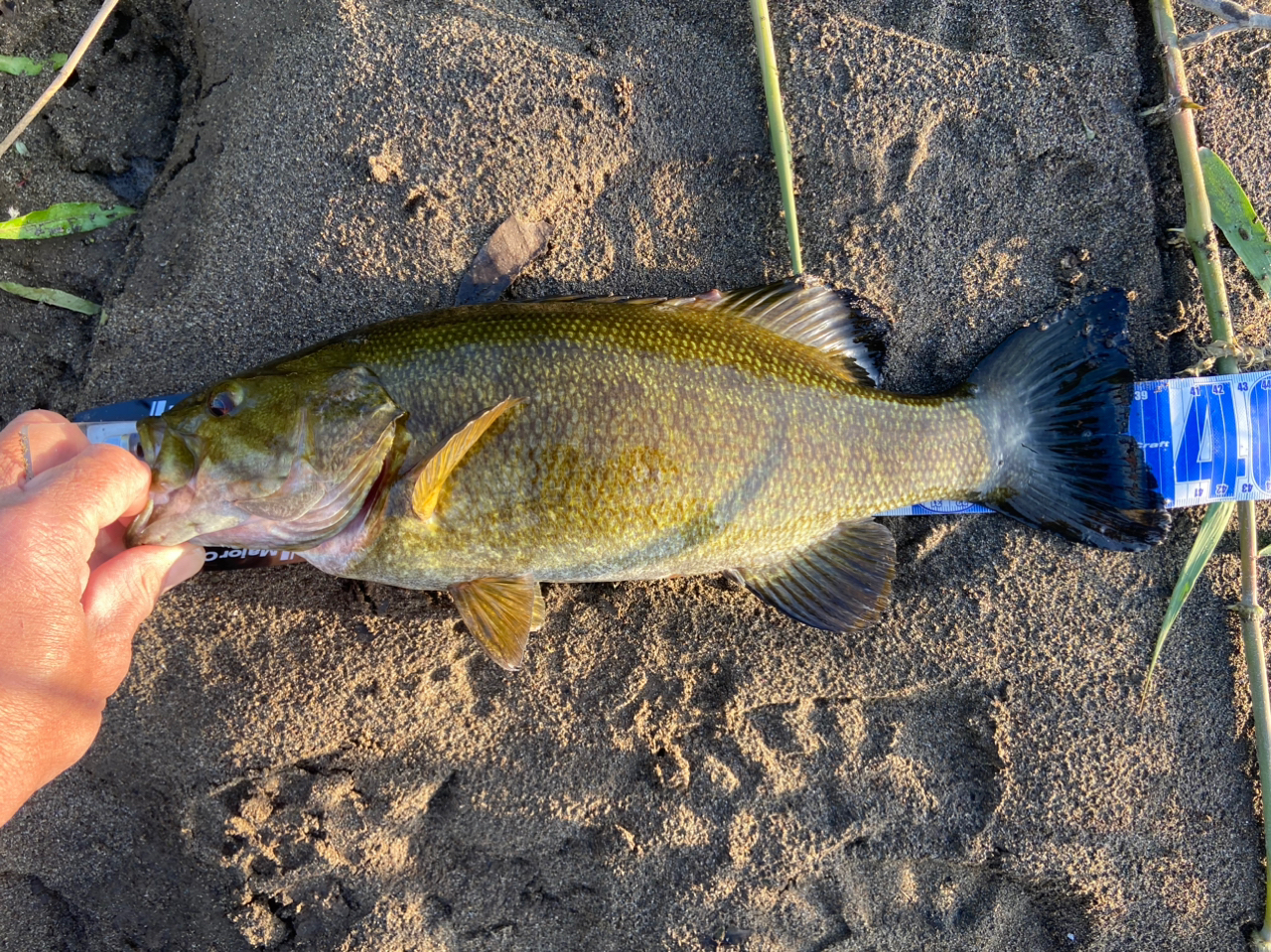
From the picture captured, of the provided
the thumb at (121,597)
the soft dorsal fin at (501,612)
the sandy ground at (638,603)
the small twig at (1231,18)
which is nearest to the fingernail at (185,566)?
the thumb at (121,597)

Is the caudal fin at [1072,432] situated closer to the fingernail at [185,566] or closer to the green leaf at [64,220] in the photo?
the fingernail at [185,566]

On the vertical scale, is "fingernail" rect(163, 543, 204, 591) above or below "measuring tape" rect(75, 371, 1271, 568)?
below

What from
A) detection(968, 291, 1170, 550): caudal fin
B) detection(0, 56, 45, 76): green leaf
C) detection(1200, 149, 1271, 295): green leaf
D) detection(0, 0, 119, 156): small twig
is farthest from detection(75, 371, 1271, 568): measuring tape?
detection(0, 56, 45, 76): green leaf

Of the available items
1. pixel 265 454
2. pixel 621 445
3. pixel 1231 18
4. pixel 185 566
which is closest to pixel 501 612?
pixel 621 445

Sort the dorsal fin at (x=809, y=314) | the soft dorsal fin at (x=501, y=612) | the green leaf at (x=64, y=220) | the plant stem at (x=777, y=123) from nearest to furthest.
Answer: the soft dorsal fin at (x=501, y=612), the dorsal fin at (x=809, y=314), the plant stem at (x=777, y=123), the green leaf at (x=64, y=220)

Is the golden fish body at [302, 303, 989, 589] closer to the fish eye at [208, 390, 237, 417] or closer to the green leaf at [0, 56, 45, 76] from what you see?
the fish eye at [208, 390, 237, 417]

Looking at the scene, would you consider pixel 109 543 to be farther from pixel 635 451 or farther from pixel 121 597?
pixel 635 451

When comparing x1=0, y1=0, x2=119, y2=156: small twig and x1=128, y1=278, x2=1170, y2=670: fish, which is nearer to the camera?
x1=128, y1=278, x2=1170, y2=670: fish
